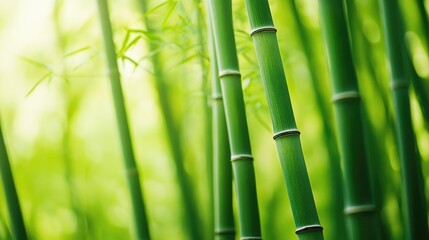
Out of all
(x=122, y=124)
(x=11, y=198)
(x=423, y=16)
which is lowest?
(x=11, y=198)

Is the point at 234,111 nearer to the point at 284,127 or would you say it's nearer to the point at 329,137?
the point at 284,127

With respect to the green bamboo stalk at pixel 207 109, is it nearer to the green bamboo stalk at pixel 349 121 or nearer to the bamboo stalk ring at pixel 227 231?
the bamboo stalk ring at pixel 227 231

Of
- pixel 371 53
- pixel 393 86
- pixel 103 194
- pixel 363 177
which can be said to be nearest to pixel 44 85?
pixel 103 194

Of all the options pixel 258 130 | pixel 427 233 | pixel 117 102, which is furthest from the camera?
pixel 258 130

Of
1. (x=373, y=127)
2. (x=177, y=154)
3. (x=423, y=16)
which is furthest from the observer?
(x=177, y=154)

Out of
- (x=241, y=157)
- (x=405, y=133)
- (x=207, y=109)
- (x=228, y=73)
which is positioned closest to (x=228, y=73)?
(x=228, y=73)

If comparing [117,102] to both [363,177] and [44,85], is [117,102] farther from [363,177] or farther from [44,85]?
[44,85]
